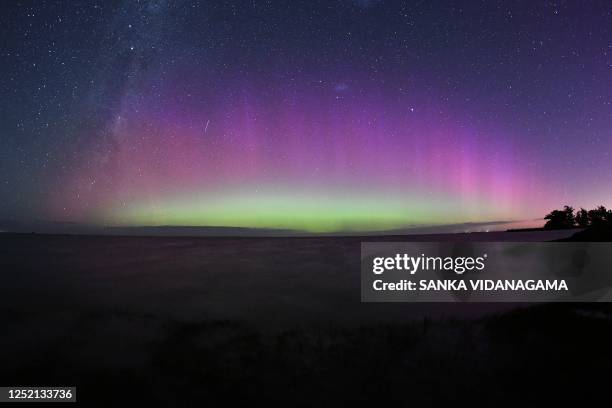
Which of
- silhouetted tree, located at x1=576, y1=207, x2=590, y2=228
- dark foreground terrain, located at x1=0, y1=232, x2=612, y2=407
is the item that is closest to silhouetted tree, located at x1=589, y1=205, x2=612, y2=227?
silhouetted tree, located at x1=576, y1=207, x2=590, y2=228

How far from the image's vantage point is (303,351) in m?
8.08

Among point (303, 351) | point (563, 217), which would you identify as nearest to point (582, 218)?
point (563, 217)

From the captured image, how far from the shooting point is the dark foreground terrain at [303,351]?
598cm

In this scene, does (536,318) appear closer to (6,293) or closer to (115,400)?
(115,400)

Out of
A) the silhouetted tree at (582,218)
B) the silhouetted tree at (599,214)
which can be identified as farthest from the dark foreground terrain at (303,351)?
the silhouetted tree at (582,218)

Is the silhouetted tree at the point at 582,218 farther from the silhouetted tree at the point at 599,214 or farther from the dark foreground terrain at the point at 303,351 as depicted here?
the dark foreground terrain at the point at 303,351

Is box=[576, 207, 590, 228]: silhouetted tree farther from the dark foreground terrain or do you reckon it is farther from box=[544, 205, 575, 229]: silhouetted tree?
the dark foreground terrain

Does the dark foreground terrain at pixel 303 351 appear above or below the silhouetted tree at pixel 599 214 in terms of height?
below

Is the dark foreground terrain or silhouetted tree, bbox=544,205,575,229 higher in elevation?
silhouetted tree, bbox=544,205,575,229

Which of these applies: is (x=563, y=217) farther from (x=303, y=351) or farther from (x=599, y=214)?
(x=303, y=351)

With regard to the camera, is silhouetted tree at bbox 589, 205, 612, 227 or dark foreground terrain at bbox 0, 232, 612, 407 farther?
silhouetted tree at bbox 589, 205, 612, 227

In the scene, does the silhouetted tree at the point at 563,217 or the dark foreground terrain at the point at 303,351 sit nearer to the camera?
the dark foreground terrain at the point at 303,351

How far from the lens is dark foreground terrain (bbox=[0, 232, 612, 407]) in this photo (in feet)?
19.6

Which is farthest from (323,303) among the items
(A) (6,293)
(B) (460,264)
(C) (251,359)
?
(A) (6,293)
